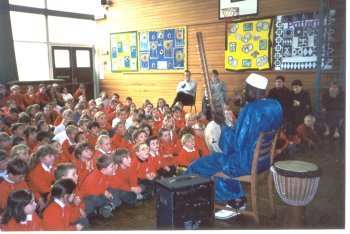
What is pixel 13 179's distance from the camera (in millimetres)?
2922

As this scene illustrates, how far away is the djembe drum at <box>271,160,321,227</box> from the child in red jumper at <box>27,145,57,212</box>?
1.95 meters

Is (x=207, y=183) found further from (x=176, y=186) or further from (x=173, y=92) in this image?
(x=173, y=92)

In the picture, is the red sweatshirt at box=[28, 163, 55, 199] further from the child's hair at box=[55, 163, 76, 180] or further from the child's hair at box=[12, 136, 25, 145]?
the child's hair at box=[12, 136, 25, 145]

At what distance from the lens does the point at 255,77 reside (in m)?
3.06

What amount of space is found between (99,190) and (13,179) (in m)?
0.71

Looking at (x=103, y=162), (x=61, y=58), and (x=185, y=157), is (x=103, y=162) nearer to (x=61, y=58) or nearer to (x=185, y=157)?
(x=185, y=157)

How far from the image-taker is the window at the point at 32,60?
357 inches

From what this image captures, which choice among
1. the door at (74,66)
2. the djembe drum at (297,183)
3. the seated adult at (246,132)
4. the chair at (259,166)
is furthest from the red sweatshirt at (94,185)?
the door at (74,66)

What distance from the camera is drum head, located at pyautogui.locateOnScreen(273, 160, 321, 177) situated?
2670mm

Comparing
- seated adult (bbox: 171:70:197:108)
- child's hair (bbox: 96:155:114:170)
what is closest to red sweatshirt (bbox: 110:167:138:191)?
child's hair (bbox: 96:155:114:170)

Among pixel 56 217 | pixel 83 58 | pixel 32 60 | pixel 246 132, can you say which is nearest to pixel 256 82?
pixel 246 132

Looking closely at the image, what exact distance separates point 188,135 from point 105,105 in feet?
9.93

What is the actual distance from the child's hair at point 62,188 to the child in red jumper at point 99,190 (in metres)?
0.57

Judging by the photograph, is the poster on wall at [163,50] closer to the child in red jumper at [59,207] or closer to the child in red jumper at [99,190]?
the child in red jumper at [99,190]
